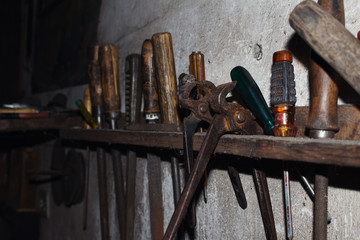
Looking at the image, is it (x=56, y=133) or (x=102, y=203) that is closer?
(x=102, y=203)

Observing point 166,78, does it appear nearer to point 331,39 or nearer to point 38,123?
point 331,39

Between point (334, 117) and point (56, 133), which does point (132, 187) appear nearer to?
point (334, 117)

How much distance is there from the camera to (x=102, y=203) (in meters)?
1.30

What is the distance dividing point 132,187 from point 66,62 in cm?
113

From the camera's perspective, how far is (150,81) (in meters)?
0.96

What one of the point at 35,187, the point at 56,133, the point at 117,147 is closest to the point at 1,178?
the point at 35,187

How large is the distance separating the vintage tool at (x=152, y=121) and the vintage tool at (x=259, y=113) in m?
0.35

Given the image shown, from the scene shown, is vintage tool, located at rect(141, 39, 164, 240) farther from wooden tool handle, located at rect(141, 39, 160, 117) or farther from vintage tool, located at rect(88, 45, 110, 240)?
vintage tool, located at rect(88, 45, 110, 240)

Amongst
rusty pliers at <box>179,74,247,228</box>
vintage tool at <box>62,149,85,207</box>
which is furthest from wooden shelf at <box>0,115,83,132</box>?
rusty pliers at <box>179,74,247,228</box>

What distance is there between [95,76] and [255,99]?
0.77 meters

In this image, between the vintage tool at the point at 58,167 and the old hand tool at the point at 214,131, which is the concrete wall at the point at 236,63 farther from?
the vintage tool at the point at 58,167

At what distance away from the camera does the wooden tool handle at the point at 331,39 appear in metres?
0.45

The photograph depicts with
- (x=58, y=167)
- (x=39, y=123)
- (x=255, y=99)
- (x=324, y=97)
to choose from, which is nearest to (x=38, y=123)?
(x=39, y=123)

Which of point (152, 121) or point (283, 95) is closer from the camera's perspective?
point (283, 95)
